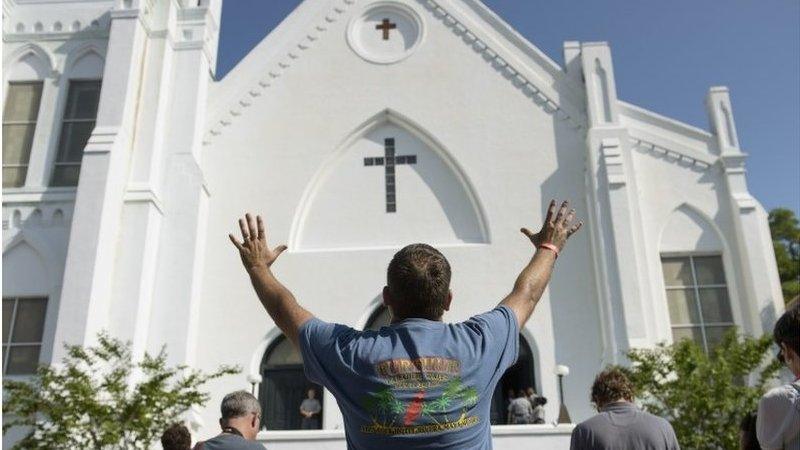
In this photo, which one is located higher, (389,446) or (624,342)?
(624,342)

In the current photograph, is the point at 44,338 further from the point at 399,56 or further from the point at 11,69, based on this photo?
the point at 399,56

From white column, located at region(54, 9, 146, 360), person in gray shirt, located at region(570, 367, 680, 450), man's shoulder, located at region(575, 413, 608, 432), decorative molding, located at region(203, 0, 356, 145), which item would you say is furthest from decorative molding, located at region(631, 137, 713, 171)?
man's shoulder, located at region(575, 413, 608, 432)

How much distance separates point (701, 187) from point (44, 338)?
12218 mm

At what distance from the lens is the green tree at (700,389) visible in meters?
10.5

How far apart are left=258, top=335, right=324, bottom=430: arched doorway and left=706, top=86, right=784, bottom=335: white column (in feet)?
26.0

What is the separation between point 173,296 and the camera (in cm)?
1363

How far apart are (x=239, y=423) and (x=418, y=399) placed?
Answer: 2187 millimetres

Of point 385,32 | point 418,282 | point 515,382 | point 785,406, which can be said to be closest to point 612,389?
point 785,406

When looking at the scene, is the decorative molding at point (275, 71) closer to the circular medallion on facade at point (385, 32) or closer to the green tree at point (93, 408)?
the circular medallion on facade at point (385, 32)

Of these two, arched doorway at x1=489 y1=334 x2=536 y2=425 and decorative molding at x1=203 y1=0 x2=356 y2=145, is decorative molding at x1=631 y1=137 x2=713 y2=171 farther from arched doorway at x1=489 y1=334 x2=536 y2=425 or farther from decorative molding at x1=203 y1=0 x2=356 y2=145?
decorative molding at x1=203 y1=0 x2=356 y2=145

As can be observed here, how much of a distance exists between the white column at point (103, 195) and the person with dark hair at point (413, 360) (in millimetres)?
11023

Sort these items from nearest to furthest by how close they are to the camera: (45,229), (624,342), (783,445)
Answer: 1. (783,445)
2. (624,342)
3. (45,229)

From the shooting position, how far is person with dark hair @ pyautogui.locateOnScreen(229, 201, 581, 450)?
1898mm

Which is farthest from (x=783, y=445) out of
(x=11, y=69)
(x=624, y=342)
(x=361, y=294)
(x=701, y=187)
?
(x=11, y=69)
